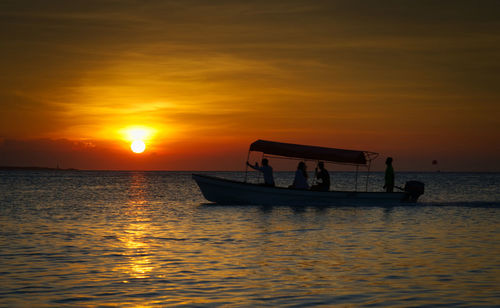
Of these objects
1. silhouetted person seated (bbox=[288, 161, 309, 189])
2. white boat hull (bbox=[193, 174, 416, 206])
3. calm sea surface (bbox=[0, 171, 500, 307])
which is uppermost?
silhouetted person seated (bbox=[288, 161, 309, 189])

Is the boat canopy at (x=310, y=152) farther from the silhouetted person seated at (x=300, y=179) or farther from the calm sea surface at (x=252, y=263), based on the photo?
the calm sea surface at (x=252, y=263)

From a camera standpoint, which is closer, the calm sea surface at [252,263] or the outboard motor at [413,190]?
the calm sea surface at [252,263]

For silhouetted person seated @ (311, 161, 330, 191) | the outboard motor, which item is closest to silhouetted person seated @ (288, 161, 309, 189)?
silhouetted person seated @ (311, 161, 330, 191)

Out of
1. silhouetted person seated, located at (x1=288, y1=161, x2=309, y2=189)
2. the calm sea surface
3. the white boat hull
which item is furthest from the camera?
silhouetted person seated, located at (x1=288, y1=161, x2=309, y2=189)

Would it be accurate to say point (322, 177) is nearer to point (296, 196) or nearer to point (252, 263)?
point (296, 196)

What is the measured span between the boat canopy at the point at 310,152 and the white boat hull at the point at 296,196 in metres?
1.93

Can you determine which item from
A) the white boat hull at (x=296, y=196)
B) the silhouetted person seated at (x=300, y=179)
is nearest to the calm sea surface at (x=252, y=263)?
the white boat hull at (x=296, y=196)

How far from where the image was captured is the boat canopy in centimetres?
3241

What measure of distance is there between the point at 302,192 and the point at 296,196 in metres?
0.39

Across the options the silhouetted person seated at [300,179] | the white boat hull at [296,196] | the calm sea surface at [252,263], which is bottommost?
the calm sea surface at [252,263]

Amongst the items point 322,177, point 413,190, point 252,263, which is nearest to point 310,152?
point 322,177

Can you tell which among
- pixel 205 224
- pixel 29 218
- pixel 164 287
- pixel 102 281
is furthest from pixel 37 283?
pixel 29 218

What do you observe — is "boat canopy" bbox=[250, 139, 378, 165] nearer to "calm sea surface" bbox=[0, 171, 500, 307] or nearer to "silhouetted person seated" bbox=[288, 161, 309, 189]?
"silhouetted person seated" bbox=[288, 161, 309, 189]

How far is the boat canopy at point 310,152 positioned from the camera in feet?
106
